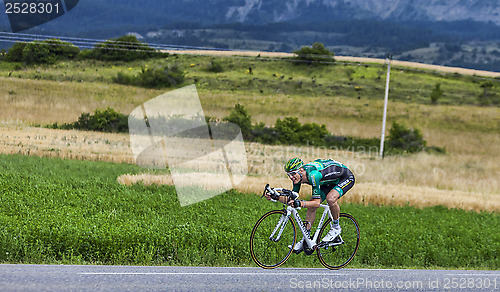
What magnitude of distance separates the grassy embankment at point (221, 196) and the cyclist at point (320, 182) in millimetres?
3731

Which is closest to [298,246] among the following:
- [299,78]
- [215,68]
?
[215,68]

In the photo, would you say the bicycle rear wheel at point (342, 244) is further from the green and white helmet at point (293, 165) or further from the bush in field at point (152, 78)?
the bush in field at point (152, 78)

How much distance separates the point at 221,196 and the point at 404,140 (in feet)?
154

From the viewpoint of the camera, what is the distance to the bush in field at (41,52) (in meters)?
69.3

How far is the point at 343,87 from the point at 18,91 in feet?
197

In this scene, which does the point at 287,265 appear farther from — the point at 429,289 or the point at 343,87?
the point at 343,87

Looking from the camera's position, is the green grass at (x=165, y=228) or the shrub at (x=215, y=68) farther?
the shrub at (x=215, y=68)

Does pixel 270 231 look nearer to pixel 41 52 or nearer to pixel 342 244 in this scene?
pixel 342 244

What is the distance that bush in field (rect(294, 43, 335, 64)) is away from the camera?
10871cm

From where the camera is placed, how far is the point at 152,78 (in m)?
69.8

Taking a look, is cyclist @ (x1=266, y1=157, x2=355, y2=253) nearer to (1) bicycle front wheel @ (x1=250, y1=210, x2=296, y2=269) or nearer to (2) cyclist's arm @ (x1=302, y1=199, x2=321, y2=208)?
(2) cyclist's arm @ (x1=302, y1=199, x2=321, y2=208)

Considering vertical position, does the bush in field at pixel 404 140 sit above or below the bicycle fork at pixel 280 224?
below

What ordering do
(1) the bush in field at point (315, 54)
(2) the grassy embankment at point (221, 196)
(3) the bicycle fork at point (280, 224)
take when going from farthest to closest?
(1) the bush in field at point (315, 54) < (2) the grassy embankment at point (221, 196) < (3) the bicycle fork at point (280, 224)

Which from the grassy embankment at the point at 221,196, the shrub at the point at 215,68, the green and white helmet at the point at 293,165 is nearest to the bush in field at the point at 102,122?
the grassy embankment at the point at 221,196
